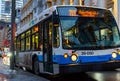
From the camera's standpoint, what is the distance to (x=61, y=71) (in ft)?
42.7

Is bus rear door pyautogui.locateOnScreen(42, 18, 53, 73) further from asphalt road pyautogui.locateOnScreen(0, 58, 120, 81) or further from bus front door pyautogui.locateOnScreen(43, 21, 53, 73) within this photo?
asphalt road pyautogui.locateOnScreen(0, 58, 120, 81)

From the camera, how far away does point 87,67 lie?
520 inches

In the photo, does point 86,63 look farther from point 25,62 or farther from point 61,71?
point 25,62

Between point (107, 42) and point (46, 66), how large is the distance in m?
3.04

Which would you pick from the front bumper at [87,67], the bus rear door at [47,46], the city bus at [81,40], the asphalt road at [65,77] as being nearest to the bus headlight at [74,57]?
the city bus at [81,40]

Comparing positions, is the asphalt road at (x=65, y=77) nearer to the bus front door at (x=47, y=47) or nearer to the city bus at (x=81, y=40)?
the bus front door at (x=47, y=47)

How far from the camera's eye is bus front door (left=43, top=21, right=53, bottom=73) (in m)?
14.5

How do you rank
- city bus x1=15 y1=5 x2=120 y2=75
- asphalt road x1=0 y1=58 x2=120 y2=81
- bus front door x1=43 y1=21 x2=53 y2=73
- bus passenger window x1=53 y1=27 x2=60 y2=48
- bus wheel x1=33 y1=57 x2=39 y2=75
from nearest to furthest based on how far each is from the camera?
1. city bus x1=15 y1=5 x2=120 y2=75
2. bus passenger window x1=53 y1=27 x2=60 y2=48
3. bus front door x1=43 y1=21 x2=53 y2=73
4. asphalt road x1=0 y1=58 x2=120 y2=81
5. bus wheel x1=33 y1=57 x2=39 y2=75

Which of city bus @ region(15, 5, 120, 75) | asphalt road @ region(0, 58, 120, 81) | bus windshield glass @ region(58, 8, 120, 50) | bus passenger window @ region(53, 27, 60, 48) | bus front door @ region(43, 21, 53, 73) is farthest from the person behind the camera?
asphalt road @ region(0, 58, 120, 81)

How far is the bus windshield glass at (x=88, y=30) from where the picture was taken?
521 inches

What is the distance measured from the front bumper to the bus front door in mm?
1371

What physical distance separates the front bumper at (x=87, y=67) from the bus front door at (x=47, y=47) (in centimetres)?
137

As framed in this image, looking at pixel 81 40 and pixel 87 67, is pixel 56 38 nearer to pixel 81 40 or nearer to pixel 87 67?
pixel 81 40

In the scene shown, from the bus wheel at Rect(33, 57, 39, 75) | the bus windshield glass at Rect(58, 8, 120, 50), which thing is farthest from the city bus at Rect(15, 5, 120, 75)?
the bus wheel at Rect(33, 57, 39, 75)
